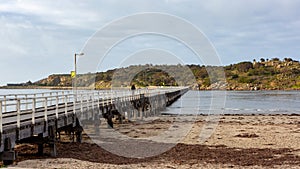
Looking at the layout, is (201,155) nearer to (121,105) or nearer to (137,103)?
(121,105)

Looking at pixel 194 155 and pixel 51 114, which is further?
pixel 51 114

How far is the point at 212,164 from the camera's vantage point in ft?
56.5

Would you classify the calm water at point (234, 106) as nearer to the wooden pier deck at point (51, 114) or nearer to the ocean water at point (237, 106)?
the ocean water at point (237, 106)

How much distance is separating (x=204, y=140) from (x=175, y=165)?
9215 millimetres

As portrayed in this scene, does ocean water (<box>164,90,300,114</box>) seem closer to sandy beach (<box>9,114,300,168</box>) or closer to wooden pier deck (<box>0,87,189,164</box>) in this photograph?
wooden pier deck (<box>0,87,189,164</box>)

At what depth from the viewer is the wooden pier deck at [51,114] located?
14.4m

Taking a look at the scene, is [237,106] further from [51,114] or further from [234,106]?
[51,114]

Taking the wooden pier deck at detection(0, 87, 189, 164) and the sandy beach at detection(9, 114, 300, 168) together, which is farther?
the sandy beach at detection(9, 114, 300, 168)

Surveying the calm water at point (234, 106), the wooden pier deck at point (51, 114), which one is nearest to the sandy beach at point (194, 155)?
the wooden pier deck at point (51, 114)

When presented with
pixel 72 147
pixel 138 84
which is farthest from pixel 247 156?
pixel 138 84

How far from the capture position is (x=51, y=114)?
66.0 feet

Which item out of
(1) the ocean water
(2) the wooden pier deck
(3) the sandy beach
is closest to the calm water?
(1) the ocean water

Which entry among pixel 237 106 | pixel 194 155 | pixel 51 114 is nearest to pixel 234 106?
pixel 237 106

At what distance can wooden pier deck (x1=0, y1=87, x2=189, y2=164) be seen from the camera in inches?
566
